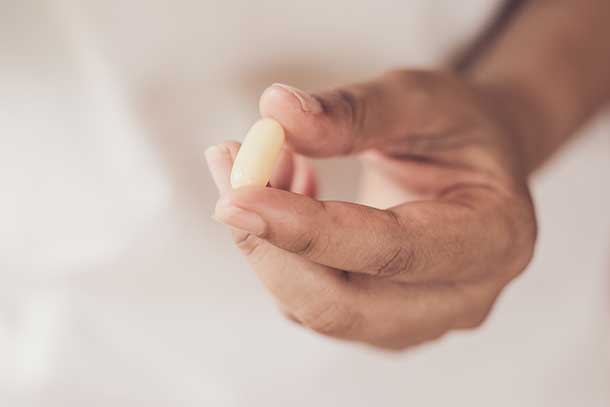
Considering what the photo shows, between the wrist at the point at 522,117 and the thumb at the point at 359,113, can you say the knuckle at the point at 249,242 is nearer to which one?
the thumb at the point at 359,113

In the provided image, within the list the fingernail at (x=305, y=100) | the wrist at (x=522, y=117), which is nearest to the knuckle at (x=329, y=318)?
the fingernail at (x=305, y=100)

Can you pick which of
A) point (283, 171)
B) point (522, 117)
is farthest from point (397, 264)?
point (522, 117)

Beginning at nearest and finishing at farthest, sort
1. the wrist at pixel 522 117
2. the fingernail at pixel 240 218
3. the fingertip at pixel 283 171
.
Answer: the fingernail at pixel 240 218 → the fingertip at pixel 283 171 → the wrist at pixel 522 117

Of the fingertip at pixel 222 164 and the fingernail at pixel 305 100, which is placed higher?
the fingernail at pixel 305 100

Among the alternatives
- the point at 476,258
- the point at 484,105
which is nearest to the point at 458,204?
the point at 476,258

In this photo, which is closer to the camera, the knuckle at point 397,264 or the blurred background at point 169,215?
the knuckle at point 397,264

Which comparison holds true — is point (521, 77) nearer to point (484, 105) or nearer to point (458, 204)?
point (484, 105)

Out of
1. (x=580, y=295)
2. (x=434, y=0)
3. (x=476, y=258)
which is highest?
(x=434, y=0)

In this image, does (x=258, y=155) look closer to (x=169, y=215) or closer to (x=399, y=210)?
(x=399, y=210)
